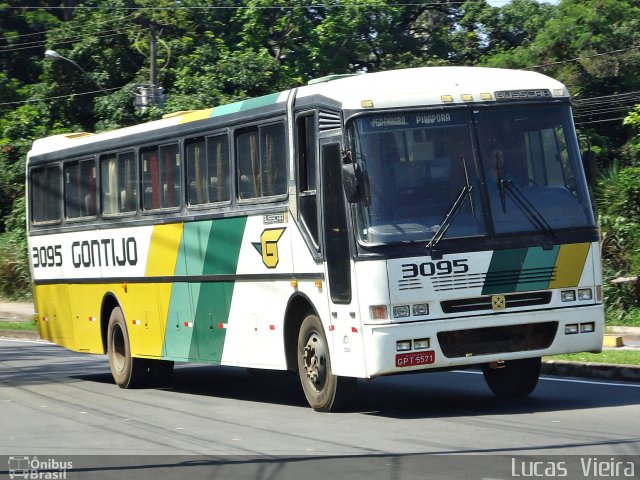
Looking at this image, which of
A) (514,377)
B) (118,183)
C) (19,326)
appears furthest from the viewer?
(19,326)

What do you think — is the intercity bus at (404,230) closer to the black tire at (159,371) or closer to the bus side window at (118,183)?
the bus side window at (118,183)

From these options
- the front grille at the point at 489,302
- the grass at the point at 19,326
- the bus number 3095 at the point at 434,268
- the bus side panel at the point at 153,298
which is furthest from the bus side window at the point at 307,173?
the grass at the point at 19,326

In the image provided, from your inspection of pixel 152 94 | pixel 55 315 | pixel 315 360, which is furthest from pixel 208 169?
pixel 152 94

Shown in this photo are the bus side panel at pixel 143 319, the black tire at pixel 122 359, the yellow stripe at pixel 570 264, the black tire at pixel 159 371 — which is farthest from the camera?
the black tire at pixel 159 371

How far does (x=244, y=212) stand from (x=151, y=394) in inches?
134

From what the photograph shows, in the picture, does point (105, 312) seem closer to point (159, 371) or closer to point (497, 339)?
point (159, 371)

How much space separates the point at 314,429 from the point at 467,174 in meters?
2.72

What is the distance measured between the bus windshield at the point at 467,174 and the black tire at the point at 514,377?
1728 mm

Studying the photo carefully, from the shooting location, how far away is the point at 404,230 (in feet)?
36.8

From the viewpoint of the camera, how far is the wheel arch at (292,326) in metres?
12.6

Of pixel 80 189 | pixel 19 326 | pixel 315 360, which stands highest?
pixel 80 189

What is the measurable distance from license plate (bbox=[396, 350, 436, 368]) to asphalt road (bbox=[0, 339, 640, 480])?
1.75 feet

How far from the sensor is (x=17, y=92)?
149 ft

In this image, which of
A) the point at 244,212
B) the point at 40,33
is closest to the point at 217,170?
the point at 244,212
